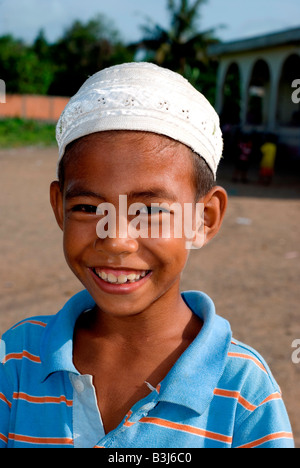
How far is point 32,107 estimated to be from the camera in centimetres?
3291

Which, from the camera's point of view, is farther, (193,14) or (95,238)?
(193,14)

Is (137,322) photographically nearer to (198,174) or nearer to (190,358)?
(190,358)

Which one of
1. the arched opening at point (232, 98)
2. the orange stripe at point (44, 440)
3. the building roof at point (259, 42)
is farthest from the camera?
the arched opening at point (232, 98)

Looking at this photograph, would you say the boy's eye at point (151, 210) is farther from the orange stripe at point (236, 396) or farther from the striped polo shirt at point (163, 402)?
the orange stripe at point (236, 396)

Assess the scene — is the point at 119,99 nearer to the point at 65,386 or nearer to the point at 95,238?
the point at 95,238

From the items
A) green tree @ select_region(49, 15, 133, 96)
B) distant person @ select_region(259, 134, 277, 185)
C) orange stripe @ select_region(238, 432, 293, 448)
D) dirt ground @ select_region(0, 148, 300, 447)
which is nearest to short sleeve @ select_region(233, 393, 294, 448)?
orange stripe @ select_region(238, 432, 293, 448)

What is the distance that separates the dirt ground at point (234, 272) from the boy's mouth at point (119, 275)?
1.84 metres

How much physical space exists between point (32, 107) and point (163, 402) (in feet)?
110

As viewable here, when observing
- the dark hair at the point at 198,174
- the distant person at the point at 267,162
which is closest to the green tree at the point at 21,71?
the distant person at the point at 267,162

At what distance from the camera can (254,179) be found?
43.3ft

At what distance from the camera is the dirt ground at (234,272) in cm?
369

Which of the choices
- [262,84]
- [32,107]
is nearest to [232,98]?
[262,84]

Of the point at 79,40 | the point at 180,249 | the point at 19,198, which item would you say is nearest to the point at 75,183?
the point at 180,249
